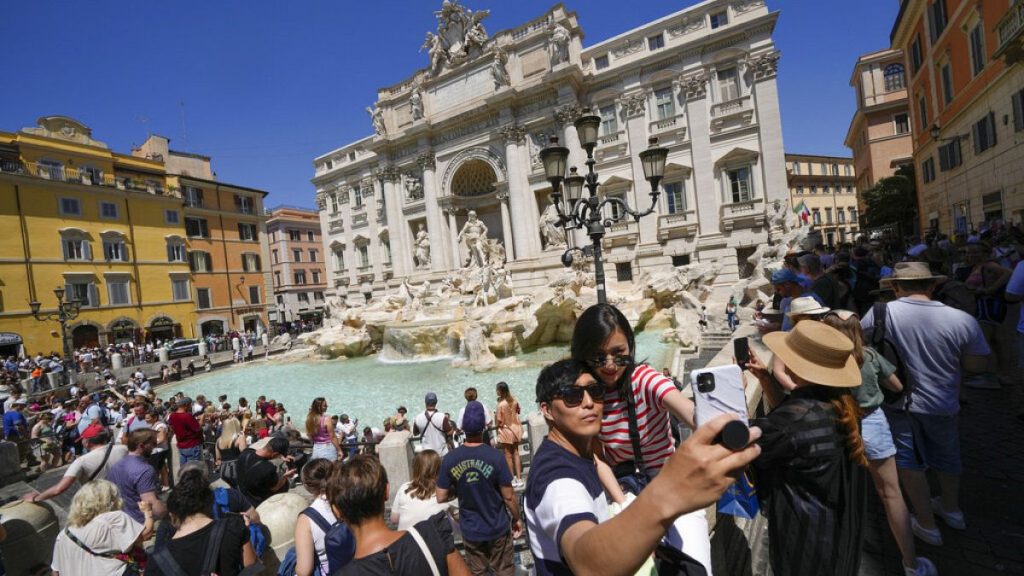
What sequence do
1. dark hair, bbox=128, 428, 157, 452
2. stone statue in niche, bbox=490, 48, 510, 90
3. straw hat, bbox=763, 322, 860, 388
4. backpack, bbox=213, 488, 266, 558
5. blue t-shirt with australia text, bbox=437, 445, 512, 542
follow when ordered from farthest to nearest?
1. stone statue in niche, bbox=490, 48, 510, 90
2. dark hair, bbox=128, 428, 157, 452
3. blue t-shirt with australia text, bbox=437, 445, 512, 542
4. backpack, bbox=213, 488, 266, 558
5. straw hat, bbox=763, 322, 860, 388

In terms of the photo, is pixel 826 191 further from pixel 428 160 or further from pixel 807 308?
pixel 807 308

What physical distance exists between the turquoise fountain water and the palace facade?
8044 mm

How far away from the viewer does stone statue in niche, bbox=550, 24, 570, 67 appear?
21.6 metres

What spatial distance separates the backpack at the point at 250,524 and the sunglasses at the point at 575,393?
2.51 metres

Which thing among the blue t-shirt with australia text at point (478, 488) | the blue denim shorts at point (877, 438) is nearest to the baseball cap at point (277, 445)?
the blue t-shirt with australia text at point (478, 488)

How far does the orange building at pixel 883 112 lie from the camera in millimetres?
28203

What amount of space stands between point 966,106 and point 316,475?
18584 millimetres

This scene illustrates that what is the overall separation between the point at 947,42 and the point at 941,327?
1712 cm

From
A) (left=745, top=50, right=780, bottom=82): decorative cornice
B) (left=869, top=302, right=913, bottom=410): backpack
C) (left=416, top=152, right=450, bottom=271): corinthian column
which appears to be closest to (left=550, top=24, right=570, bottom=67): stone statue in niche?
(left=745, top=50, right=780, bottom=82): decorative cornice

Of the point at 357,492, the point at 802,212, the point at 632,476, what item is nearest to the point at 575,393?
the point at 632,476

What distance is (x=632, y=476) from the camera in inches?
69.9

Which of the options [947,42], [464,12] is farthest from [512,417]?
[464,12]

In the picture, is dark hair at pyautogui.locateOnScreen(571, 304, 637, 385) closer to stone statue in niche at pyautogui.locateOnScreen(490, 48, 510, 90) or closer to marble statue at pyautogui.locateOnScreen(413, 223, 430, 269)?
stone statue in niche at pyautogui.locateOnScreen(490, 48, 510, 90)

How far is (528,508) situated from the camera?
4.28 feet
